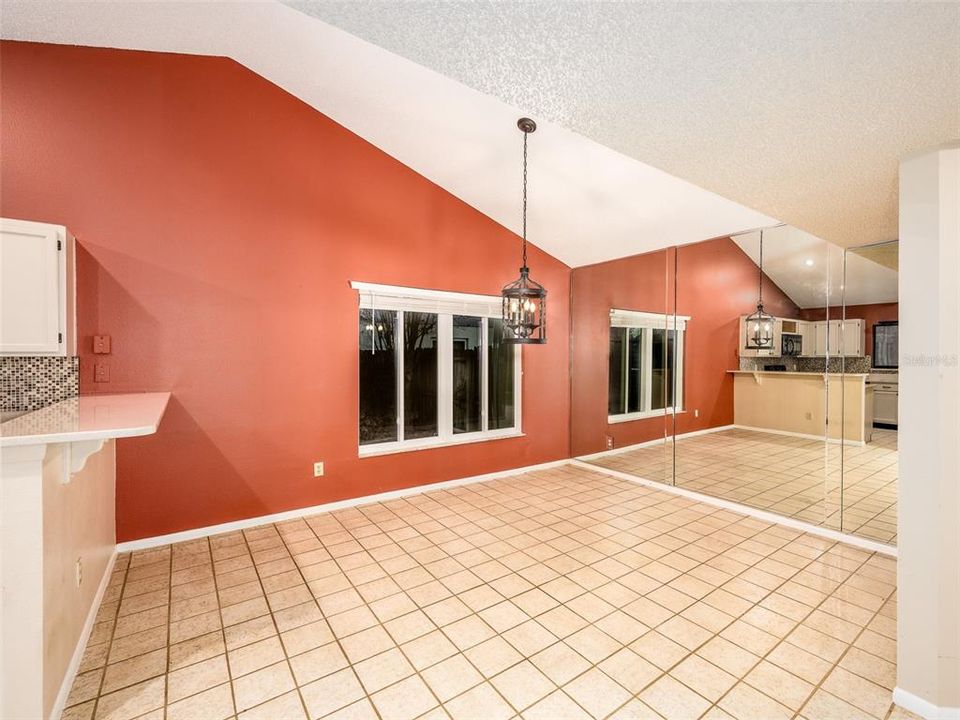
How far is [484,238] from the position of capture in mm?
4531

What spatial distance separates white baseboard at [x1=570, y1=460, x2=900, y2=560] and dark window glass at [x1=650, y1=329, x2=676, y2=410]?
965 millimetres

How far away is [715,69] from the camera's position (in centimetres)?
128

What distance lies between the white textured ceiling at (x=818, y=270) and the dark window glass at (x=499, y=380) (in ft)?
8.69

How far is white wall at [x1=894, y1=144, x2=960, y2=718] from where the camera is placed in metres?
1.64

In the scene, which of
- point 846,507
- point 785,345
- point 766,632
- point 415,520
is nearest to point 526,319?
point 415,520

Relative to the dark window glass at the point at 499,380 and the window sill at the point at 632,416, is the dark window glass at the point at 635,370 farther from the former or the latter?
the dark window glass at the point at 499,380

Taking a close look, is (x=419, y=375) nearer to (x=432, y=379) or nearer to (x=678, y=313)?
(x=432, y=379)

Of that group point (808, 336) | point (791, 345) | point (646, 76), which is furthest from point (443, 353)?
point (791, 345)

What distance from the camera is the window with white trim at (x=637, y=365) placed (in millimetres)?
5258

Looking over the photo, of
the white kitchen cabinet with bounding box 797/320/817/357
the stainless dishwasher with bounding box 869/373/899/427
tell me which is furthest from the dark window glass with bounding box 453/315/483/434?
the white kitchen cabinet with bounding box 797/320/817/357

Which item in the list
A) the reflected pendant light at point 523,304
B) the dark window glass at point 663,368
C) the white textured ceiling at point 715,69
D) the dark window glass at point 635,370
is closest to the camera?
the white textured ceiling at point 715,69

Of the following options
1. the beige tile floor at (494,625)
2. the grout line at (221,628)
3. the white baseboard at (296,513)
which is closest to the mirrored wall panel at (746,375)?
the beige tile floor at (494,625)

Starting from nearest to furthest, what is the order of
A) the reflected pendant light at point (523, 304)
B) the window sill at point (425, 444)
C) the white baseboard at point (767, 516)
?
the reflected pendant light at point (523, 304)
the white baseboard at point (767, 516)
the window sill at point (425, 444)

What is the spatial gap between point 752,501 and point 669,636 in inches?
93.0
